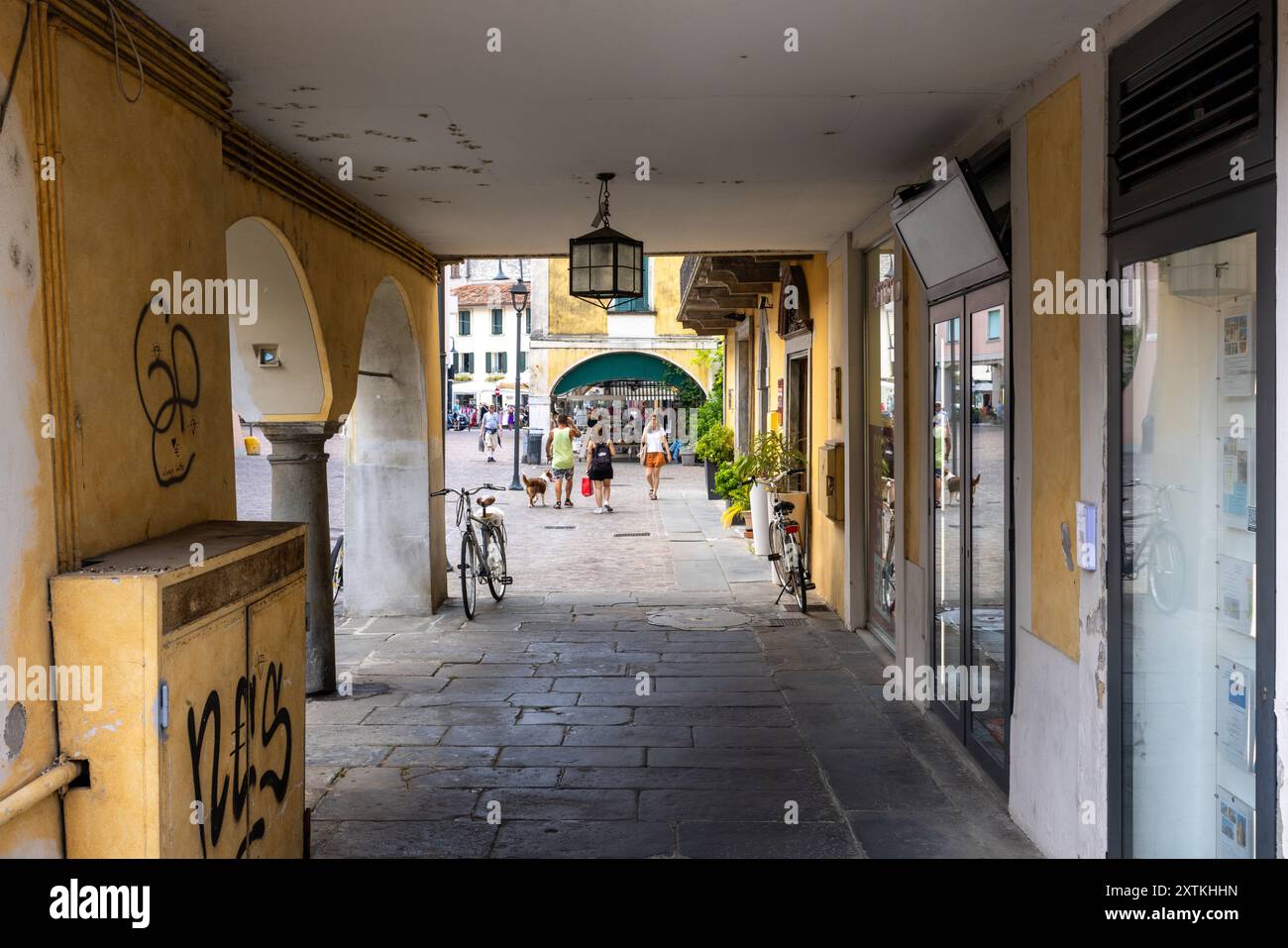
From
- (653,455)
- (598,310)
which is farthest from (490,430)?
(653,455)

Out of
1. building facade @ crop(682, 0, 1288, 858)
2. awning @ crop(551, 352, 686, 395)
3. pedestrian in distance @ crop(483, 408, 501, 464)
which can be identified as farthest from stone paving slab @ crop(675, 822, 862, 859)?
pedestrian in distance @ crop(483, 408, 501, 464)

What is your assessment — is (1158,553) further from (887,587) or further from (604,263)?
(887,587)

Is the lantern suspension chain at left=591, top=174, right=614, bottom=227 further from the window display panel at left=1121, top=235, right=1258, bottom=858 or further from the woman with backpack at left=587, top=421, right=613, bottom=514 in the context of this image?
the woman with backpack at left=587, top=421, right=613, bottom=514

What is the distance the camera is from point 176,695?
3.17 meters

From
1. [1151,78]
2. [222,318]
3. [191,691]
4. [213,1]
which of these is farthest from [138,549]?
[1151,78]

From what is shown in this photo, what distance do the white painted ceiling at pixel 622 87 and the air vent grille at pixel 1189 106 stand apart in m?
0.43

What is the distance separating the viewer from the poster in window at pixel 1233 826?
3125 mm

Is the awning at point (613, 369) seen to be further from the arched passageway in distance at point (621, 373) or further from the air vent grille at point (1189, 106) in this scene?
the air vent grille at point (1189, 106)

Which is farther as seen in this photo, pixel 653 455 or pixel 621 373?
pixel 621 373

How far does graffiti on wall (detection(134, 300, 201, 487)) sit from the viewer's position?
3795 millimetres

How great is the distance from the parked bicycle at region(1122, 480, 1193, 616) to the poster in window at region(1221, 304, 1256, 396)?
43cm

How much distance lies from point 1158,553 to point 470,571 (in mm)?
6976

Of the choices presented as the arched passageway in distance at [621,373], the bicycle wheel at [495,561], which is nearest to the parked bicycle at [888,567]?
the bicycle wheel at [495,561]

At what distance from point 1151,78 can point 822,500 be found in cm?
658
